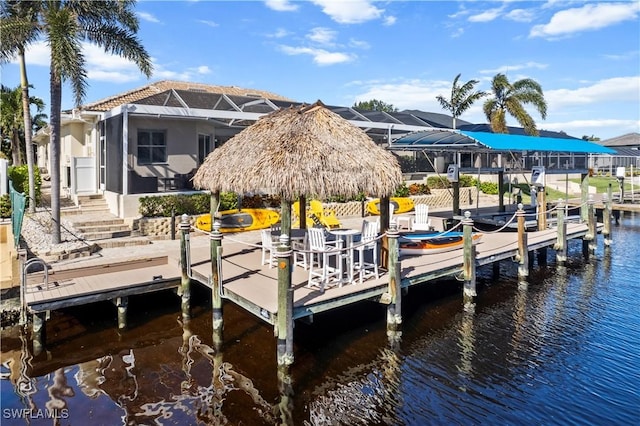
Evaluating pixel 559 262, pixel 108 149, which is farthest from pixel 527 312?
pixel 108 149

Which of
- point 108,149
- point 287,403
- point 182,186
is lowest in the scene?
point 287,403

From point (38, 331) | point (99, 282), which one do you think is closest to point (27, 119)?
point (99, 282)

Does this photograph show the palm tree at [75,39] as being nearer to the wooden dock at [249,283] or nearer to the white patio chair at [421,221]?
the wooden dock at [249,283]

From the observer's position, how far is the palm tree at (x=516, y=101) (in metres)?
29.5

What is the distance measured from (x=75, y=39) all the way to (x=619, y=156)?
43911 mm

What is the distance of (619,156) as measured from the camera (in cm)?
4044

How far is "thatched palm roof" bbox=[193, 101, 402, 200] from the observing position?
8.83 meters

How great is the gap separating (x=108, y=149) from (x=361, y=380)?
16202mm

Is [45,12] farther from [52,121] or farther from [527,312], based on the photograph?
[527,312]

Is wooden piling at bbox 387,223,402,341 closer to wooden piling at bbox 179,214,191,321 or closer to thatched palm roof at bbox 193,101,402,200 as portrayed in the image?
thatched palm roof at bbox 193,101,402,200

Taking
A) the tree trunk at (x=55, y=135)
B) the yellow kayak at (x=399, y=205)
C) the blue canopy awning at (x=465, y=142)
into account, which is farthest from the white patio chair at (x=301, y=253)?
the yellow kayak at (x=399, y=205)

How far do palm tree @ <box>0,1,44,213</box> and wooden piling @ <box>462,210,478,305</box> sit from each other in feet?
46.9

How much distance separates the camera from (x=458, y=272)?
1111cm

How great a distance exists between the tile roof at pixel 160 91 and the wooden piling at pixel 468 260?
50.4 ft
